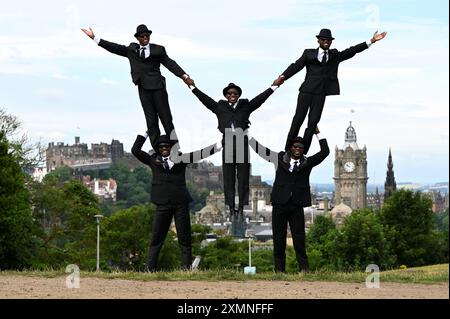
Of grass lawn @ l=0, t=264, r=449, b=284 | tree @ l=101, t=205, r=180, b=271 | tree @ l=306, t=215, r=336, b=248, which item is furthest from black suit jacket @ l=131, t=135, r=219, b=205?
tree @ l=306, t=215, r=336, b=248

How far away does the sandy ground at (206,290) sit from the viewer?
65.7 feet

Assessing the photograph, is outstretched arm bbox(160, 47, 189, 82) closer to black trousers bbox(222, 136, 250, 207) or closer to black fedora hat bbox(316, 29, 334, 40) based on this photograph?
black trousers bbox(222, 136, 250, 207)

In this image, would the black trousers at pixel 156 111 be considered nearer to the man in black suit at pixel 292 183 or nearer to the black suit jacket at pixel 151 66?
the black suit jacket at pixel 151 66

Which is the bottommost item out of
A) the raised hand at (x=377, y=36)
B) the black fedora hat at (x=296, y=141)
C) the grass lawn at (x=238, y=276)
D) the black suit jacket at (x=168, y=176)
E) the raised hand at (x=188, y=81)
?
the grass lawn at (x=238, y=276)

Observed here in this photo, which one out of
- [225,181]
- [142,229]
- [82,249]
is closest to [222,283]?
[225,181]

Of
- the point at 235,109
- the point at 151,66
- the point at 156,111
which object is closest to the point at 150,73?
the point at 151,66

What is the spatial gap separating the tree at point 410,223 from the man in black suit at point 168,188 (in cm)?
6963

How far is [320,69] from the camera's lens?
80.6ft

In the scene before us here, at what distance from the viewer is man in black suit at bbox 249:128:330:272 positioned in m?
24.1

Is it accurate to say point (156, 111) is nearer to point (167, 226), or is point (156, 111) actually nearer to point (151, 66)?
point (151, 66)

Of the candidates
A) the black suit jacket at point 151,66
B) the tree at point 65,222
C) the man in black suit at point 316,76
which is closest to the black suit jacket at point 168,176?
the black suit jacket at point 151,66

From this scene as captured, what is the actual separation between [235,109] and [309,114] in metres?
1.53

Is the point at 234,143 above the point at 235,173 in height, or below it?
above
